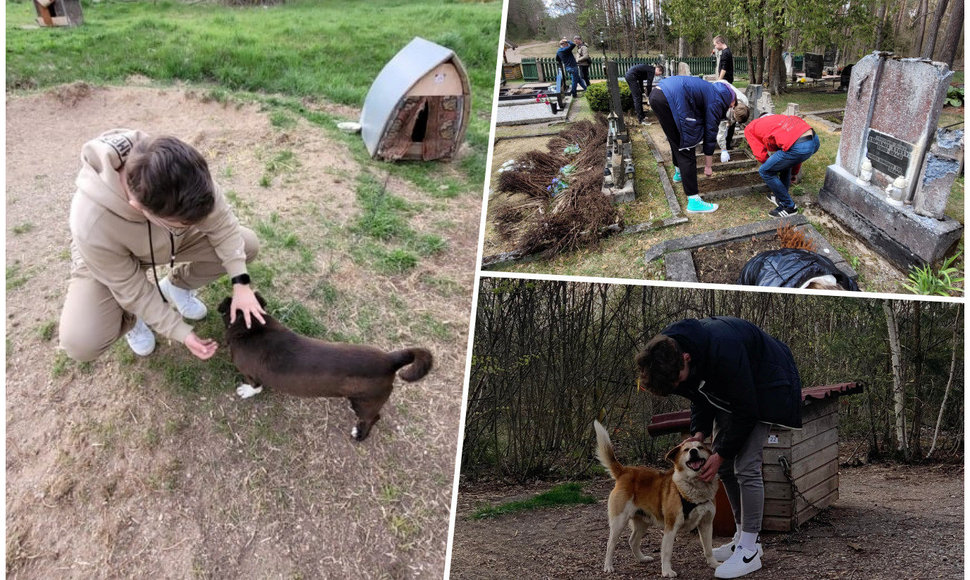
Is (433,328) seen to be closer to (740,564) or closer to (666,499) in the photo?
(666,499)

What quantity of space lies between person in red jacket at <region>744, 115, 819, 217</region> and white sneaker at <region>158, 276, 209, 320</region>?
193 inches

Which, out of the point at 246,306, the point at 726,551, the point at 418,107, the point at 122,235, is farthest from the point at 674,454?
the point at 418,107

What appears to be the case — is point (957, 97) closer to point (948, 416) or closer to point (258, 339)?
point (948, 416)

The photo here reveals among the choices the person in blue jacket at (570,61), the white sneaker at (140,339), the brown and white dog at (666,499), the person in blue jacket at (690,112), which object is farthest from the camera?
the person in blue jacket at (570,61)

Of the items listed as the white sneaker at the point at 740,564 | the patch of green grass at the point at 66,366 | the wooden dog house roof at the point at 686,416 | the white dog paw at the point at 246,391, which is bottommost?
the white sneaker at the point at 740,564

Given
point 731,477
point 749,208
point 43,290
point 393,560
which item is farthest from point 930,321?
point 43,290

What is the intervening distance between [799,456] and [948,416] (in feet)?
9.11

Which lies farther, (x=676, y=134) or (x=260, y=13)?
(x=260, y=13)

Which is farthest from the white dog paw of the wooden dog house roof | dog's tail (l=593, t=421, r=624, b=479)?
the wooden dog house roof

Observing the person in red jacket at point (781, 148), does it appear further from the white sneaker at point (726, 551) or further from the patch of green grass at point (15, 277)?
the patch of green grass at point (15, 277)

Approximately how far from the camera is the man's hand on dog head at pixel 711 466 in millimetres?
2982

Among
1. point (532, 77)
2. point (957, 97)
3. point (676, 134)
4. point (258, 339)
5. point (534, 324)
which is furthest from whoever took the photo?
point (532, 77)

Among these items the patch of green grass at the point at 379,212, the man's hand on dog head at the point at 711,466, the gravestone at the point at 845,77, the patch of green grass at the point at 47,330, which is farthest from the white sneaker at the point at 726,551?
the gravestone at the point at 845,77

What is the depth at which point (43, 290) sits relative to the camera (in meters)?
4.53
